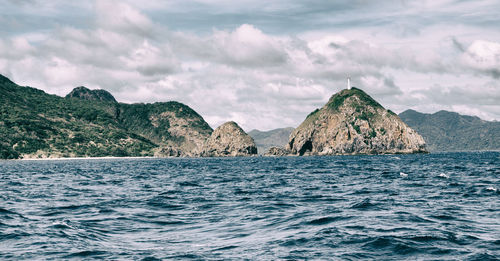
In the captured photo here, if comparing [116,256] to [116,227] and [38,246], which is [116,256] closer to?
[38,246]

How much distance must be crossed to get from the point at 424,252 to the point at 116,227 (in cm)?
1697

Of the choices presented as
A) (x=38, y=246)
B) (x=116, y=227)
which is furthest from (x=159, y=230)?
(x=38, y=246)

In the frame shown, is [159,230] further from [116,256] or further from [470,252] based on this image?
[470,252]

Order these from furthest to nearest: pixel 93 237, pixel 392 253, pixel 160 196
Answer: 1. pixel 160 196
2. pixel 93 237
3. pixel 392 253

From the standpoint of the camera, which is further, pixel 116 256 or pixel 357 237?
pixel 357 237

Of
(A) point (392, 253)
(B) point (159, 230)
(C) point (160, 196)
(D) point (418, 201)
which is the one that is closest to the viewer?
(A) point (392, 253)

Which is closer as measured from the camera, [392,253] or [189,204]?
[392,253]

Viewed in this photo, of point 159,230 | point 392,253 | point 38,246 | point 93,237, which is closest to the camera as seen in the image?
point 392,253

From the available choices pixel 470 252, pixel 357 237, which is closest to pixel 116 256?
pixel 357 237

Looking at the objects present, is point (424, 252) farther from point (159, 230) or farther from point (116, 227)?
point (116, 227)

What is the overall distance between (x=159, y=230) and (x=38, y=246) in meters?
6.68

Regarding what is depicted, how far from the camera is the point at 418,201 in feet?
108

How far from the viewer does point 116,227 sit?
24.2 m

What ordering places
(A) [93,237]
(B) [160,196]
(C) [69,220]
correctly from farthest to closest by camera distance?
(B) [160,196] < (C) [69,220] < (A) [93,237]
